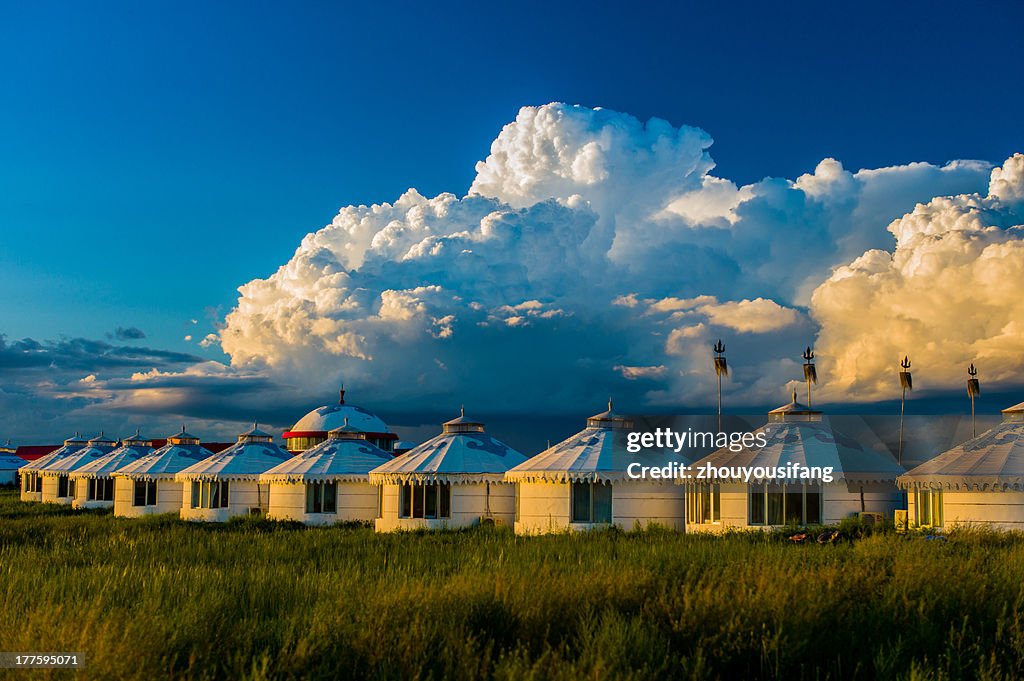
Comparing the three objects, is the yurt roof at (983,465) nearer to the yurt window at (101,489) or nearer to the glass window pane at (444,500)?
the glass window pane at (444,500)

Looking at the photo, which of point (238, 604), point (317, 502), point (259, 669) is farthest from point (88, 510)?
point (259, 669)

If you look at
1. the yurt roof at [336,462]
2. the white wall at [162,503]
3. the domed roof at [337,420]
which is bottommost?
the white wall at [162,503]

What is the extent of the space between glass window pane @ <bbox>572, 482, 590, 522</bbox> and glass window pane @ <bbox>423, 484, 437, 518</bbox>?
4691mm

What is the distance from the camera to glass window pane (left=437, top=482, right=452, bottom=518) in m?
27.4

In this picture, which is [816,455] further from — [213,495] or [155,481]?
[155,481]

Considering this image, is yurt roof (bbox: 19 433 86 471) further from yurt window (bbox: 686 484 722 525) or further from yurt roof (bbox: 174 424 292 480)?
yurt window (bbox: 686 484 722 525)

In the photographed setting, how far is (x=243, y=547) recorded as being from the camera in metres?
19.7

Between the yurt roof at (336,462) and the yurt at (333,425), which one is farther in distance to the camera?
the yurt at (333,425)

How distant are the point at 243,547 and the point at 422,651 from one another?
12.5 metres

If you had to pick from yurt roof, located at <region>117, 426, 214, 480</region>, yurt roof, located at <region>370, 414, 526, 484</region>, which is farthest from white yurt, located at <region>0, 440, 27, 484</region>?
yurt roof, located at <region>370, 414, 526, 484</region>

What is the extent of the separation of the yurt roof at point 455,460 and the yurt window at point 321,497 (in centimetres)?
290

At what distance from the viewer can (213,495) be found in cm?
3534

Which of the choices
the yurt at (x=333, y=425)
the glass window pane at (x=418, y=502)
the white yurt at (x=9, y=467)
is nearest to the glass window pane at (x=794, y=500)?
the glass window pane at (x=418, y=502)

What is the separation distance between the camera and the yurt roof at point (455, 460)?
2725cm
